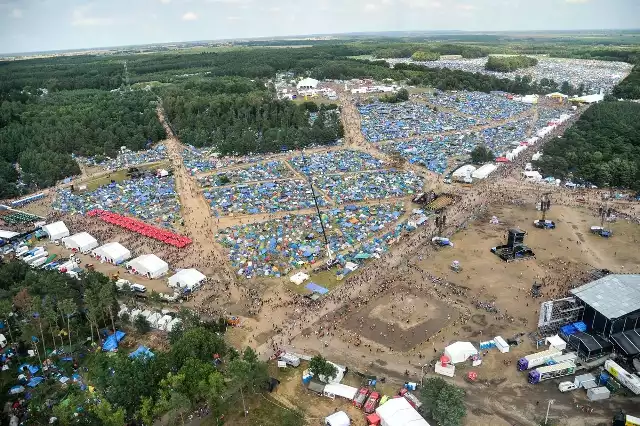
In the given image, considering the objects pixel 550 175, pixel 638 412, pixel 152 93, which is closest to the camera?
pixel 638 412

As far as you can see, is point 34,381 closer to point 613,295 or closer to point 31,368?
point 31,368

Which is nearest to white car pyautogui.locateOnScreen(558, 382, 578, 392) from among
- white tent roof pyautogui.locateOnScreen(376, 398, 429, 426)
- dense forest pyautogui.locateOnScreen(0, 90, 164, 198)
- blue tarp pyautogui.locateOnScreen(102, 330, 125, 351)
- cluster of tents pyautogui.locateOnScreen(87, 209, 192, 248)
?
white tent roof pyautogui.locateOnScreen(376, 398, 429, 426)

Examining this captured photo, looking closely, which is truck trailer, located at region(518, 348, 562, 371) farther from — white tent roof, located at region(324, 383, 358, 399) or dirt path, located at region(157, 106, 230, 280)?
dirt path, located at region(157, 106, 230, 280)

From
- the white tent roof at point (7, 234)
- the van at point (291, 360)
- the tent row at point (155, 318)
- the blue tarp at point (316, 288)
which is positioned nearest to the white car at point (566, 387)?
the van at point (291, 360)

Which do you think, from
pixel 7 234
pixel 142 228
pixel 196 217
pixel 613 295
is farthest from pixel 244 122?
pixel 613 295

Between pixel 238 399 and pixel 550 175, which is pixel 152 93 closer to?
pixel 550 175

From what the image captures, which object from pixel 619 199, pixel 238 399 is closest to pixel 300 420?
pixel 238 399

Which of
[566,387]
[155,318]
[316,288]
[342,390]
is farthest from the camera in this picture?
[316,288]
